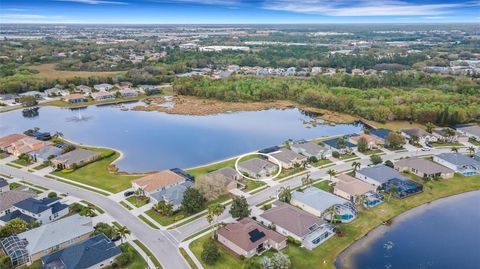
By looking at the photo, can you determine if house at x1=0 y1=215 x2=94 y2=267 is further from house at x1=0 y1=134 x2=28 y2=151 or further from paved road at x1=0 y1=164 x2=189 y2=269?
house at x1=0 y1=134 x2=28 y2=151

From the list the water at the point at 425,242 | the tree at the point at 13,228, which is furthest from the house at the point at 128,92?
the water at the point at 425,242

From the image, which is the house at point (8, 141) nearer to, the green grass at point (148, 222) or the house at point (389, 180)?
the green grass at point (148, 222)

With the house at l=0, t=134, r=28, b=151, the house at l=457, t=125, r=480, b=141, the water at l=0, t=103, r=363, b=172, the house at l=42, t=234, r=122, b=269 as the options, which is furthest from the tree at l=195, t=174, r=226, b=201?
the house at l=457, t=125, r=480, b=141

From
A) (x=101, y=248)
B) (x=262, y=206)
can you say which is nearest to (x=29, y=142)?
(x=101, y=248)

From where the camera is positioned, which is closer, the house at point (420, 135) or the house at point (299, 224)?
the house at point (299, 224)

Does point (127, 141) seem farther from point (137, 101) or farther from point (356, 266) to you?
point (356, 266)

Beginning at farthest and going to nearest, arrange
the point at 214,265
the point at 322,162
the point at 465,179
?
the point at 322,162, the point at 465,179, the point at 214,265
